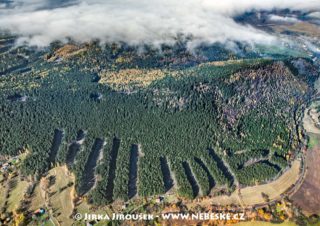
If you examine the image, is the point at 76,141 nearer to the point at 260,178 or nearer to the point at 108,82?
the point at 108,82

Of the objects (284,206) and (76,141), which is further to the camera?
(76,141)

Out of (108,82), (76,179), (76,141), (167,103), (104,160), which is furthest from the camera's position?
(108,82)

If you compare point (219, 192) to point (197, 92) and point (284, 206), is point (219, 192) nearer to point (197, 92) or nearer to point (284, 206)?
point (284, 206)

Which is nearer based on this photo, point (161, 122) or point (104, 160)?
point (104, 160)

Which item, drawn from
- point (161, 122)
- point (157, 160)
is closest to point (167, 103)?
point (161, 122)

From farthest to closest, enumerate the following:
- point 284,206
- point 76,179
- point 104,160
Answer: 1. point 104,160
2. point 76,179
3. point 284,206

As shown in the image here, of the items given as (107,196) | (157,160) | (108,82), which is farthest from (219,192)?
(108,82)
